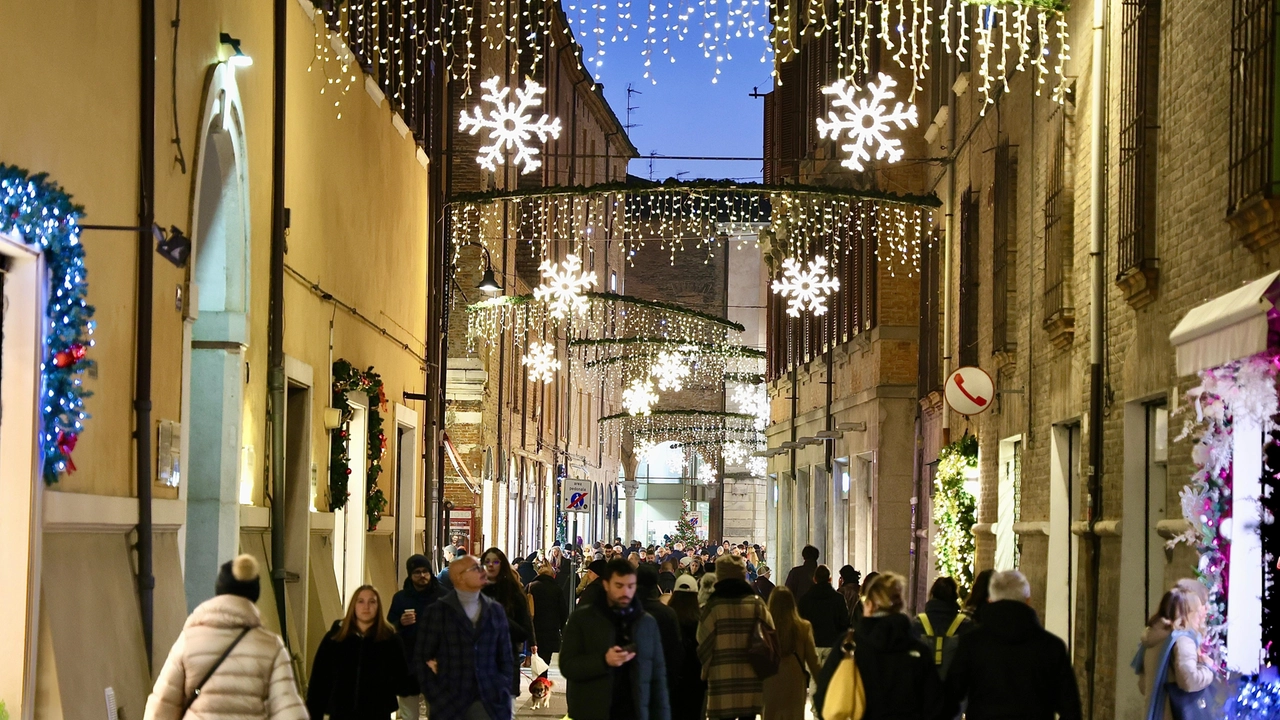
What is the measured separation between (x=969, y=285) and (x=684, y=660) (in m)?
10.7

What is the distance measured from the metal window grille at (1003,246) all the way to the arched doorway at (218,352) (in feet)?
28.5

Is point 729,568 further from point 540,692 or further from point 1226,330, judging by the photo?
point 540,692

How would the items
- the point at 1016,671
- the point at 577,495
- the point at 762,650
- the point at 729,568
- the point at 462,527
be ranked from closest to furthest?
the point at 1016,671 → the point at 762,650 → the point at 729,568 → the point at 577,495 → the point at 462,527

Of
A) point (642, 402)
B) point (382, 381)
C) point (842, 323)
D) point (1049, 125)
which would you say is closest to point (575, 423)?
point (642, 402)

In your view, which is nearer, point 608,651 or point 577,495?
point 608,651

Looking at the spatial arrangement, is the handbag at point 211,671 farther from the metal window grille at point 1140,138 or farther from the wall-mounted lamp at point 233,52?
the metal window grille at point 1140,138

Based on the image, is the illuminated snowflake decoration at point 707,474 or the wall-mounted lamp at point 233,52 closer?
the wall-mounted lamp at point 233,52

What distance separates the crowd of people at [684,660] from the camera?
810 centimetres

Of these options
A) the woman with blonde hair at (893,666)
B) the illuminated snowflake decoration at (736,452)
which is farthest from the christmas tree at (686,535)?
the woman with blonde hair at (893,666)

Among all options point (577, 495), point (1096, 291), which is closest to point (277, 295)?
point (1096, 291)

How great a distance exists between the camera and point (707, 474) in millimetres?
82188

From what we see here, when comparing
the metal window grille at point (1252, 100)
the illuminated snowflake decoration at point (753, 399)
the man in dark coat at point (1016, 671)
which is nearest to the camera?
the man in dark coat at point (1016, 671)

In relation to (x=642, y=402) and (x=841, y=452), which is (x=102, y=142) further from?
(x=642, y=402)

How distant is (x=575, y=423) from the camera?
59656mm
